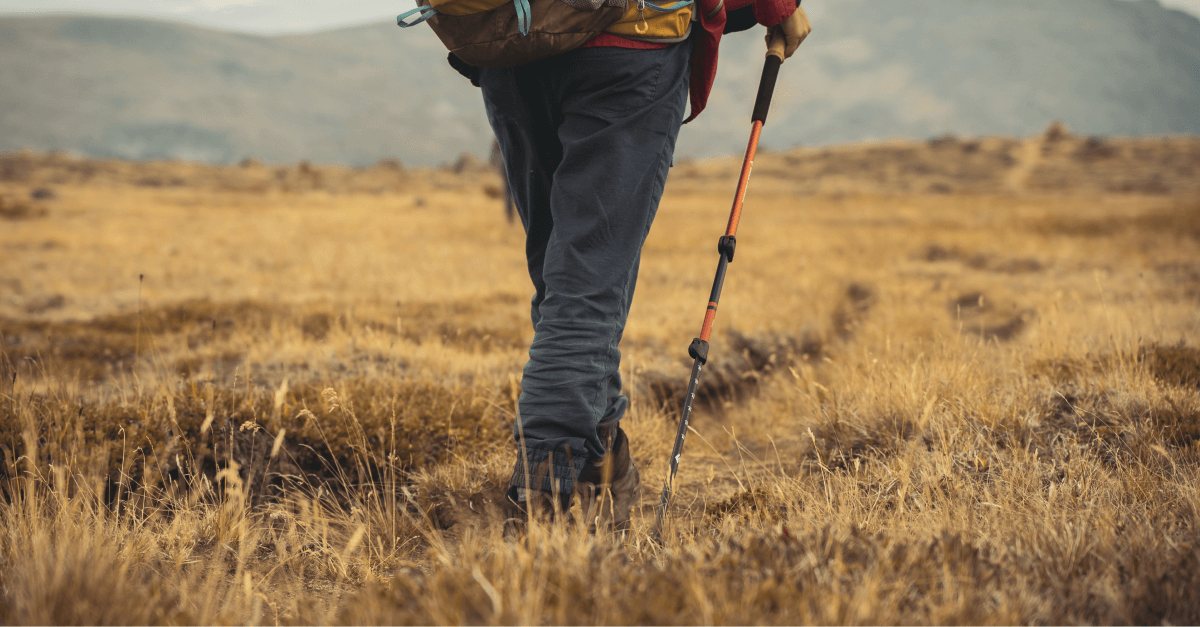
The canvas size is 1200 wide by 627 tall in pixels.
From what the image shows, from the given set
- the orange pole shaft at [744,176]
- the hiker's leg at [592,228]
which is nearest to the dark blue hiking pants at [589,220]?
the hiker's leg at [592,228]

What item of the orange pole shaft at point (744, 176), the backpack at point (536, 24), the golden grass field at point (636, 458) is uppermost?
the backpack at point (536, 24)

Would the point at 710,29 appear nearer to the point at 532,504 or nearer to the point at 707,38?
the point at 707,38

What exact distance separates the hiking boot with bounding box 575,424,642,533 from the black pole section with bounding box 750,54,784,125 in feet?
4.48

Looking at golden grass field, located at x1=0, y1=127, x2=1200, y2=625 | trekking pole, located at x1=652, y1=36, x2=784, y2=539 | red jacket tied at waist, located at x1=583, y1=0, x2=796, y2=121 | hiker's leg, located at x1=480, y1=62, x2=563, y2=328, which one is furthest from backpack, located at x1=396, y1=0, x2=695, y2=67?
golden grass field, located at x1=0, y1=127, x2=1200, y2=625

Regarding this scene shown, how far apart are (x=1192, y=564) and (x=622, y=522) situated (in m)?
1.38

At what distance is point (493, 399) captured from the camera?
325cm

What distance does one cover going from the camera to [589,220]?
5.88 ft

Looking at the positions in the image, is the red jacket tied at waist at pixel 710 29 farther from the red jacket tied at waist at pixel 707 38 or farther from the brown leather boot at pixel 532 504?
the brown leather boot at pixel 532 504

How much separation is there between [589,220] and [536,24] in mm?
550

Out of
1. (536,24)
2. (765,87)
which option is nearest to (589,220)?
(536,24)

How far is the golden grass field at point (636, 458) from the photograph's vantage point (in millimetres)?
1260

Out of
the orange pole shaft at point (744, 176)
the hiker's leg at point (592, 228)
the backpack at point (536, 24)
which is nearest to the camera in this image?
the backpack at point (536, 24)

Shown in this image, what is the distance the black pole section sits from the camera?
2.31m

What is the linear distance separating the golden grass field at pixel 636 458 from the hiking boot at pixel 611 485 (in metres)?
0.10
